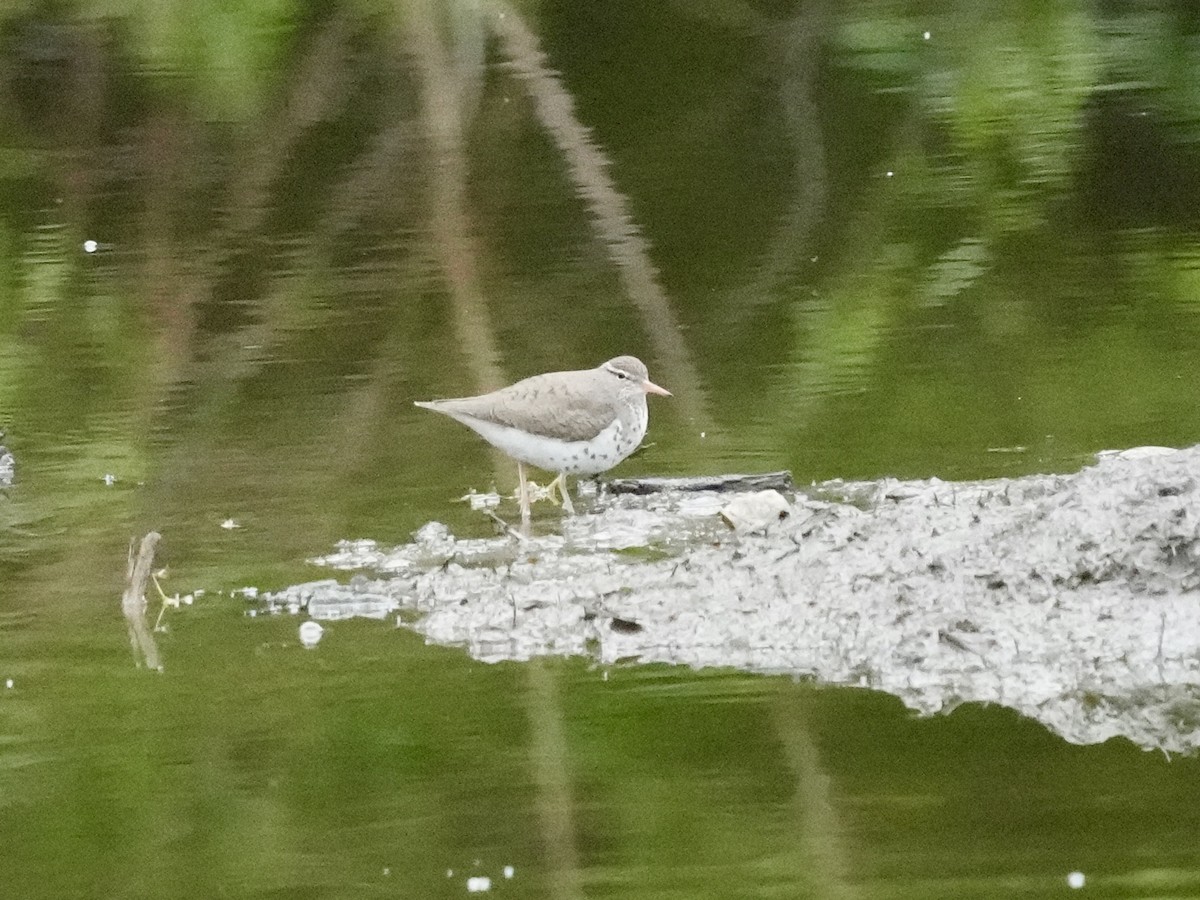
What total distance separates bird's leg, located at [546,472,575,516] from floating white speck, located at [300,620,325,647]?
1320 mm

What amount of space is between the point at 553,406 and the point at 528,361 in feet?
5.23

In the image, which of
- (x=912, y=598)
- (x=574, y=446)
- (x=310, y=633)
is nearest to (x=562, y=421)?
(x=574, y=446)

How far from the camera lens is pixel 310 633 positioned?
596cm

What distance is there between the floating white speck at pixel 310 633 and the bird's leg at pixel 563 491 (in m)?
1.32

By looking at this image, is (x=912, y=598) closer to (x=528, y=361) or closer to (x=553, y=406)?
(x=553, y=406)

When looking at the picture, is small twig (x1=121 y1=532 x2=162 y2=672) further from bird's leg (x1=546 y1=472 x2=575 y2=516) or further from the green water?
bird's leg (x1=546 y1=472 x2=575 y2=516)

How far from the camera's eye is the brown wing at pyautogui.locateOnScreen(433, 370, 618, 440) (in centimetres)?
711

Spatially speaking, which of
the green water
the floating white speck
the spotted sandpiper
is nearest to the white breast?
the spotted sandpiper

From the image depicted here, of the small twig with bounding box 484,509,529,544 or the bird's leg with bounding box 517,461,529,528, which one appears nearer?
the small twig with bounding box 484,509,529,544

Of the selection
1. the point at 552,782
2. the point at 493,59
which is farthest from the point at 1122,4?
the point at 552,782

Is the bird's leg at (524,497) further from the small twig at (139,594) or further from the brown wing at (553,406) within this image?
the small twig at (139,594)

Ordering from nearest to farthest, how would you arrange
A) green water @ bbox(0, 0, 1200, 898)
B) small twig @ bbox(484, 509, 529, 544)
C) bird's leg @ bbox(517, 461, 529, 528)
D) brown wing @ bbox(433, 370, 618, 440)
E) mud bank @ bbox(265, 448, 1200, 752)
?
green water @ bbox(0, 0, 1200, 898), mud bank @ bbox(265, 448, 1200, 752), small twig @ bbox(484, 509, 529, 544), bird's leg @ bbox(517, 461, 529, 528), brown wing @ bbox(433, 370, 618, 440)

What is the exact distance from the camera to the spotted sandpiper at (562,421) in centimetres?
712

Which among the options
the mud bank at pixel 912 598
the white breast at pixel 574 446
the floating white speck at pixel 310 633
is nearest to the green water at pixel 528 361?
the floating white speck at pixel 310 633
